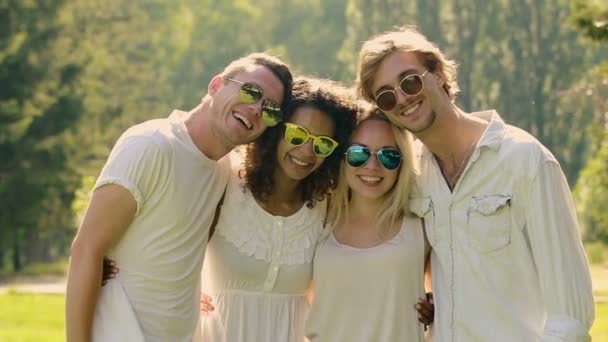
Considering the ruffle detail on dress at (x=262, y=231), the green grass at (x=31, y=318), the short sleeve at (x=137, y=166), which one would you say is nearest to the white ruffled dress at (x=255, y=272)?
the ruffle detail on dress at (x=262, y=231)

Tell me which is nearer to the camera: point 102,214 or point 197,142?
point 102,214

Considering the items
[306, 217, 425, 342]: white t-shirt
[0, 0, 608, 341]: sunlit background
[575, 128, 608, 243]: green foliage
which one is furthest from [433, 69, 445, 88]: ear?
[575, 128, 608, 243]: green foliage

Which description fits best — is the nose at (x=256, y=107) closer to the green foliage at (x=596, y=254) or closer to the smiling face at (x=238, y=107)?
the smiling face at (x=238, y=107)

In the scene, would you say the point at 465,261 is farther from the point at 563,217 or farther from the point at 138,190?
the point at 138,190

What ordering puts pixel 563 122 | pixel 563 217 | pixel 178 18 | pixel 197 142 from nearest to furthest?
pixel 563 217 < pixel 197 142 < pixel 563 122 < pixel 178 18

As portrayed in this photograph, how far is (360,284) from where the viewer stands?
530 cm

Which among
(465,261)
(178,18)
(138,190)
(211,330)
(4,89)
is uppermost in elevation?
(178,18)

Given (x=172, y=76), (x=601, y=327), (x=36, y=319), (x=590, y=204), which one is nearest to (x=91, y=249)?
(x=601, y=327)

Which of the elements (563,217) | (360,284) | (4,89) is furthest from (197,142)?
(4,89)

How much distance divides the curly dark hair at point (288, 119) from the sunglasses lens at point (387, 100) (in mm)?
377

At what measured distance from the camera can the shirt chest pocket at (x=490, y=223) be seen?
15.6 feet

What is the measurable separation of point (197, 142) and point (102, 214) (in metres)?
0.66

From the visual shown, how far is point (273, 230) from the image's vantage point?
5418mm

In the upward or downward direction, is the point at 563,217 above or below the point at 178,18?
below
